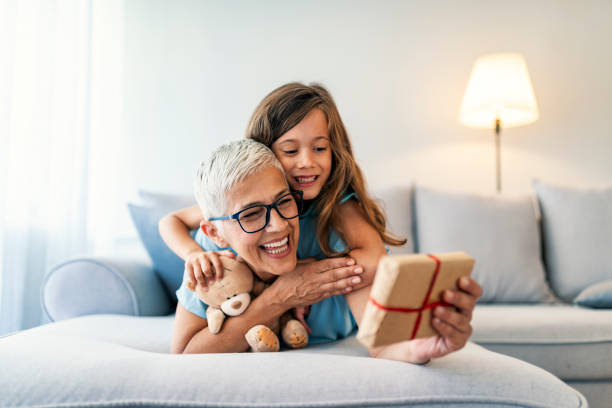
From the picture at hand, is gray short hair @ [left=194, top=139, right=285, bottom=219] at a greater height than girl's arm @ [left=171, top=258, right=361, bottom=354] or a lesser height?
Answer: greater

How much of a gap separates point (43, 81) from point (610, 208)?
9.18 feet

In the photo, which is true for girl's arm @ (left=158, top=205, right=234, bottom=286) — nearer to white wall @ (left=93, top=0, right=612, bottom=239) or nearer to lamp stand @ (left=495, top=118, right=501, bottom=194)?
white wall @ (left=93, top=0, right=612, bottom=239)

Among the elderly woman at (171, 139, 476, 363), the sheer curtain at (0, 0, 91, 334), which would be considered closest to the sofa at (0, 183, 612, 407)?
the elderly woman at (171, 139, 476, 363)

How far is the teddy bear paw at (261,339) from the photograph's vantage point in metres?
1.10

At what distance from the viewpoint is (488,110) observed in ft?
7.94

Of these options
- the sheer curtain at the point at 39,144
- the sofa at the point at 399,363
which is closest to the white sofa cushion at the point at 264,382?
the sofa at the point at 399,363

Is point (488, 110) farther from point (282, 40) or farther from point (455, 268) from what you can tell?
point (455, 268)

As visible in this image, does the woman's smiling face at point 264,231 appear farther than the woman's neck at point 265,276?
No

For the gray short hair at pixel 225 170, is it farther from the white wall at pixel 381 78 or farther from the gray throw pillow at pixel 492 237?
the white wall at pixel 381 78

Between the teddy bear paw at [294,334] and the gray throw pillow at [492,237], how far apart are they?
112cm

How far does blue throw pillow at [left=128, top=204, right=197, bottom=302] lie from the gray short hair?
0.78 m

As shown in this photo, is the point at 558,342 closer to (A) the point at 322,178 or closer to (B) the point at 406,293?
(A) the point at 322,178

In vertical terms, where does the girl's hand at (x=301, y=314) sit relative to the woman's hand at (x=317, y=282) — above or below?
below

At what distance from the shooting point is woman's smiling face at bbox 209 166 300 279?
1.06 m
